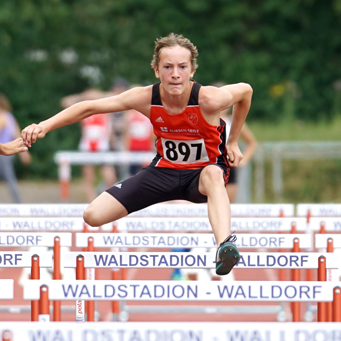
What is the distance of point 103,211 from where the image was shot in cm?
496

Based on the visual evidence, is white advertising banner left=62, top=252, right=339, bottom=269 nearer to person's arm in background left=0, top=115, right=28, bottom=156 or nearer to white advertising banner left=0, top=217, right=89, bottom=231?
person's arm in background left=0, top=115, right=28, bottom=156

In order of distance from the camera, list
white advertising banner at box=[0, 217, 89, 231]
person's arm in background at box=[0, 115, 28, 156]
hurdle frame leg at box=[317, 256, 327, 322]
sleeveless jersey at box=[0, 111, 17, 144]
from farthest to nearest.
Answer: sleeveless jersey at box=[0, 111, 17, 144]
white advertising banner at box=[0, 217, 89, 231]
person's arm in background at box=[0, 115, 28, 156]
hurdle frame leg at box=[317, 256, 327, 322]

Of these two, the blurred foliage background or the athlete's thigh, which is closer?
the athlete's thigh

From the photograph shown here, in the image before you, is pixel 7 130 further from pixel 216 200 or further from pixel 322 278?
pixel 322 278

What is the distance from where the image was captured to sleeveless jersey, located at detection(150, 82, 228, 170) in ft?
15.8

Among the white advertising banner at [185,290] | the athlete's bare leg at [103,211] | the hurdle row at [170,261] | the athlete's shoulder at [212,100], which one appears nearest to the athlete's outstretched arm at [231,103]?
the athlete's shoulder at [212,100]

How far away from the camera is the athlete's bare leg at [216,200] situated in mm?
4451

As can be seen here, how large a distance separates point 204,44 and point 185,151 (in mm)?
17425

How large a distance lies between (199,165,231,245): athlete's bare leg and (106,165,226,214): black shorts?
19 centimetres

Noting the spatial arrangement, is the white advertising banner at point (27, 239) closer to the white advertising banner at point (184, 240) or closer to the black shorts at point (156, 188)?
the white advertising banner at point (184, 240)

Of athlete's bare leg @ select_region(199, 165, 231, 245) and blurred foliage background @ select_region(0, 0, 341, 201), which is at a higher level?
blurred foliage background @ select_region(0, 0, 341, 201)

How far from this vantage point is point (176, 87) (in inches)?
184

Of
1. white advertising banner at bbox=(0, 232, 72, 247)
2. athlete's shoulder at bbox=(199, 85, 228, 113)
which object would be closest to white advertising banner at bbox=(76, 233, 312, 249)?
white advertising banner at bbox=(0, 232, 72, 247)

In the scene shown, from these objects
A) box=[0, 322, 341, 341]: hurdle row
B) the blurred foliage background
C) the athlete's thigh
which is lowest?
box=[0, 322, 341, 341]: hurdle row
